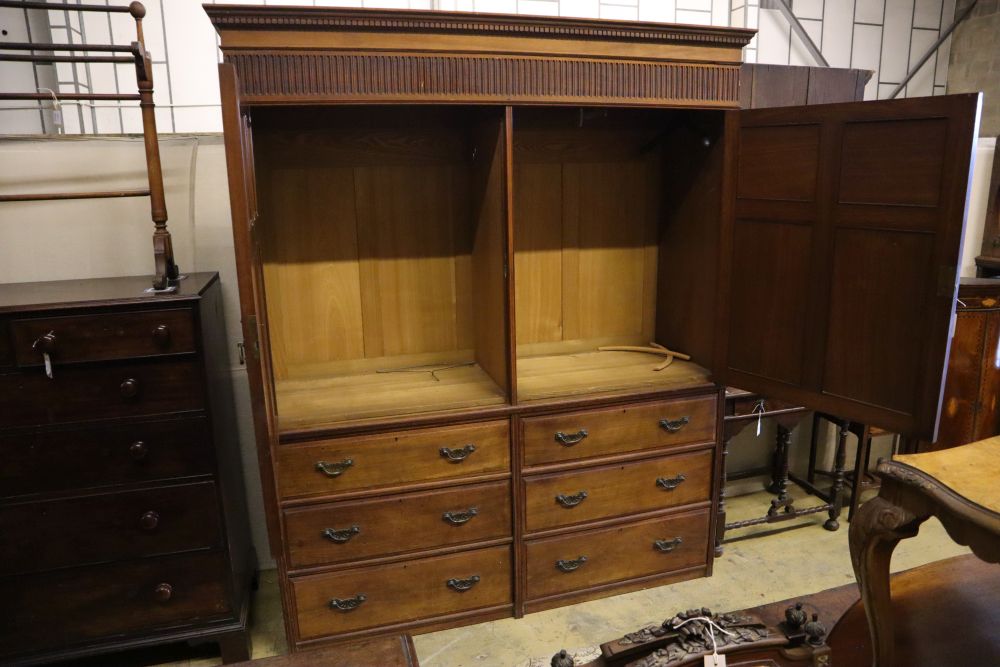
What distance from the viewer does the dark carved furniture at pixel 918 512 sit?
1.25m

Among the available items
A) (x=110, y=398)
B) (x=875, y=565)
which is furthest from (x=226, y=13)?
(x=875, y=565)

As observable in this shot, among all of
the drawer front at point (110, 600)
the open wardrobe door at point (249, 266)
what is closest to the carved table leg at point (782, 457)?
the open wardrobe door at point (249, 266)

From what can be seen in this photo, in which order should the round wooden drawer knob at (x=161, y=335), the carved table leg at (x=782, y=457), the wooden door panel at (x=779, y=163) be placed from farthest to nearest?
1. the carved table leg at (x=782, y=457)
2. the wooden door panel at (x=779, y=163)
3. the round wooden drawer knob at (x=161, y=335)

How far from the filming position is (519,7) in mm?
2646

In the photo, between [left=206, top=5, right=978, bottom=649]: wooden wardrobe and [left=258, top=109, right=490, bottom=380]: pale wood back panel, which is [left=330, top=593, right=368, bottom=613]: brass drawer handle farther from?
[left=258, top=109, right=490, bottom=380]: pale wood back panel

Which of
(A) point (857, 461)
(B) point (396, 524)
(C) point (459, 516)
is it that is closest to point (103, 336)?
(B) point (396, 524)

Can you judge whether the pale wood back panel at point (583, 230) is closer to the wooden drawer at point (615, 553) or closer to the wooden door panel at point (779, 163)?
the wooden door panel at point (779, 163)

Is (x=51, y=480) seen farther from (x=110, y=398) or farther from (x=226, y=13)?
(x=226, y=13)

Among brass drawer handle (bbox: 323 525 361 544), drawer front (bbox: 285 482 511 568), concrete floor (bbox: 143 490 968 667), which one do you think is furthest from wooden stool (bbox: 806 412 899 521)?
brass drawer handle (bbox: 323 525 361 544)

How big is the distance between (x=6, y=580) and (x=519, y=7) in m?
2.54

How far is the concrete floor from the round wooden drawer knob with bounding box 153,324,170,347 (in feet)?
3.36

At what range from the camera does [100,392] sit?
1.79 m

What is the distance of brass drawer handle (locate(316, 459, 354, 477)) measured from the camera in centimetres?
197

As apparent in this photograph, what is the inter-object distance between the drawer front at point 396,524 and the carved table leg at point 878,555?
1021 millimetres
